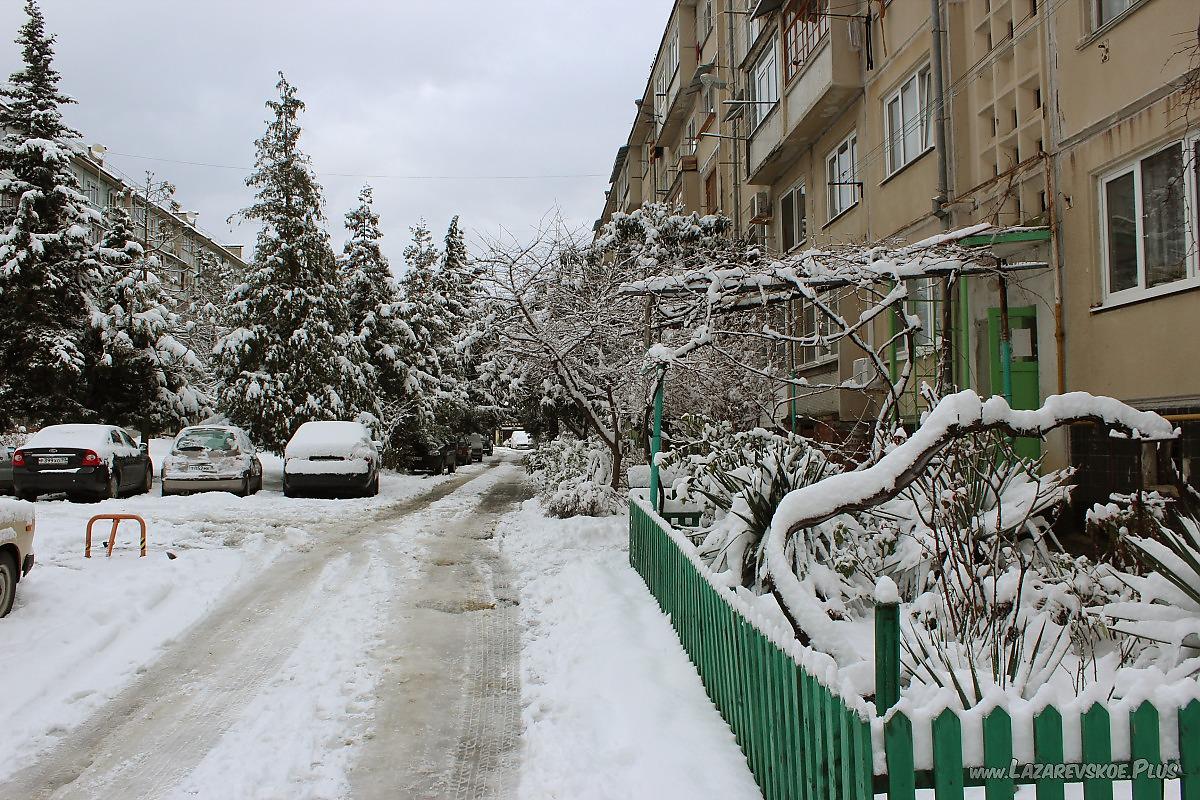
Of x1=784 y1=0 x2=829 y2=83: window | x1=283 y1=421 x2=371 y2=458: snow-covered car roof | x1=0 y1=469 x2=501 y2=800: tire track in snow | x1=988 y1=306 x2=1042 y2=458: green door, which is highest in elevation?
x1=784 y1=0 x2=829 y2=83: window

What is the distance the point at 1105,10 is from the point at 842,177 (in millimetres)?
7244

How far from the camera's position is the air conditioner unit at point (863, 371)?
46.2ft

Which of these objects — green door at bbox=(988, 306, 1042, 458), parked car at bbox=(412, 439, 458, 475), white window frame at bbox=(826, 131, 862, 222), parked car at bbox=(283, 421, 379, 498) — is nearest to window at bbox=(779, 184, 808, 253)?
white window frame at bbox=(826, 131, 862, 222)

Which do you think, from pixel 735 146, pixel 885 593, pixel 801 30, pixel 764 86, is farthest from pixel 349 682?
pixel 735 146

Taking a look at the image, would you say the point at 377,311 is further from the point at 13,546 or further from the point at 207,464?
the point at 13,546

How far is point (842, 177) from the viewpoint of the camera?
16.4 metres

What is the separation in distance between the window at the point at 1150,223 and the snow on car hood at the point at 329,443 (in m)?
15.4

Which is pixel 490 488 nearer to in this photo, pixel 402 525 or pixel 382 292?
pixel 402 525

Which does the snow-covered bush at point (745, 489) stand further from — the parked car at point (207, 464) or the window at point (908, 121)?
the parked car at point (207, 464)

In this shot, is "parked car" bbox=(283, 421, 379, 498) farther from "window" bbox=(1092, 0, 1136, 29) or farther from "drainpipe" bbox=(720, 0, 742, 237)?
"window" bbox=(1092, 0, 1136, 29)

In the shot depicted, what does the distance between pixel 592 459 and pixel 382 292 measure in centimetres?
1972

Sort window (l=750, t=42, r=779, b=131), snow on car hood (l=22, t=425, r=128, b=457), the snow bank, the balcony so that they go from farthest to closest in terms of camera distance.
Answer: window (l=750, t=42, r=779, b=131)
snow on car hood (l=22, t=425, r=128, b=457)
the balcony
the snow bank

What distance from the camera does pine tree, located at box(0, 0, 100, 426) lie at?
24500 mm

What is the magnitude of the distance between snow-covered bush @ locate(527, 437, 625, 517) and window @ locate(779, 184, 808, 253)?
249 inches
